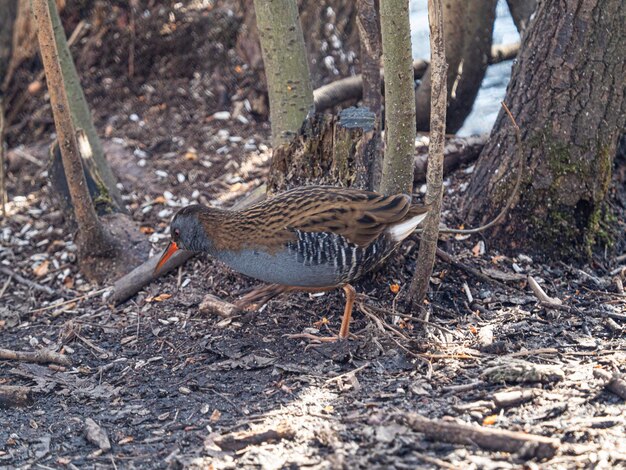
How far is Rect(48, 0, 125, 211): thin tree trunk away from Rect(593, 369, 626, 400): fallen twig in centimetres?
418

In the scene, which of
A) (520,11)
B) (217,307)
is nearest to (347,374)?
(217,307)

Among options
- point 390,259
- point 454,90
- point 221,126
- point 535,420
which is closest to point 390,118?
point 390,259

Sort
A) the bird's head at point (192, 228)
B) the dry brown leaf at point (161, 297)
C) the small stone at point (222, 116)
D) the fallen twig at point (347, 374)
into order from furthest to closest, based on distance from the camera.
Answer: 1. the small stone at point (222, 116)
2. the dry brown leaf at point (161, 297)
3. the bird's head at point (192, 228)
4. the fallen twig at point (347, 374)

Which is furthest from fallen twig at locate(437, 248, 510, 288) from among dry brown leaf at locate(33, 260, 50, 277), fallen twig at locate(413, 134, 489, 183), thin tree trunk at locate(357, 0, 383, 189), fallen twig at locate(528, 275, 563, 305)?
dry brown leaf at locate(33, 260, 50, 277)

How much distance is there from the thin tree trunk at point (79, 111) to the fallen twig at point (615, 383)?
4177 millimetres

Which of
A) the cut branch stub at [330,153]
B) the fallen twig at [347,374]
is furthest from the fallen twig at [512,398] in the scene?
the cut branch stub at [330,153]

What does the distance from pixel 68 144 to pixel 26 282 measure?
1452mm

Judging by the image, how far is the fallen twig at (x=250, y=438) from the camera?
360 centimetres

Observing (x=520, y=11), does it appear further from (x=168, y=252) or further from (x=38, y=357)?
(x=38, y=357)

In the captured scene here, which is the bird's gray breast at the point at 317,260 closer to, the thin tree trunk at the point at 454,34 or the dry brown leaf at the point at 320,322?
the dry brown leaf at the point at 320,322

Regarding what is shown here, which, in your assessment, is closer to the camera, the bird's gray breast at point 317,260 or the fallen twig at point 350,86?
the bird's gray breast at point 317,260

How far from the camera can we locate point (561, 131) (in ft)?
17.3

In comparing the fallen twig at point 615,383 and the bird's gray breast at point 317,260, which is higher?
the bird's gray breast at point 317,260

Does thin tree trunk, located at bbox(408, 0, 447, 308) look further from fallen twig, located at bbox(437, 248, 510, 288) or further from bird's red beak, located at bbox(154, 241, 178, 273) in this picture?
bird's red beak, located at bbox(154, 241, 178, 273)
